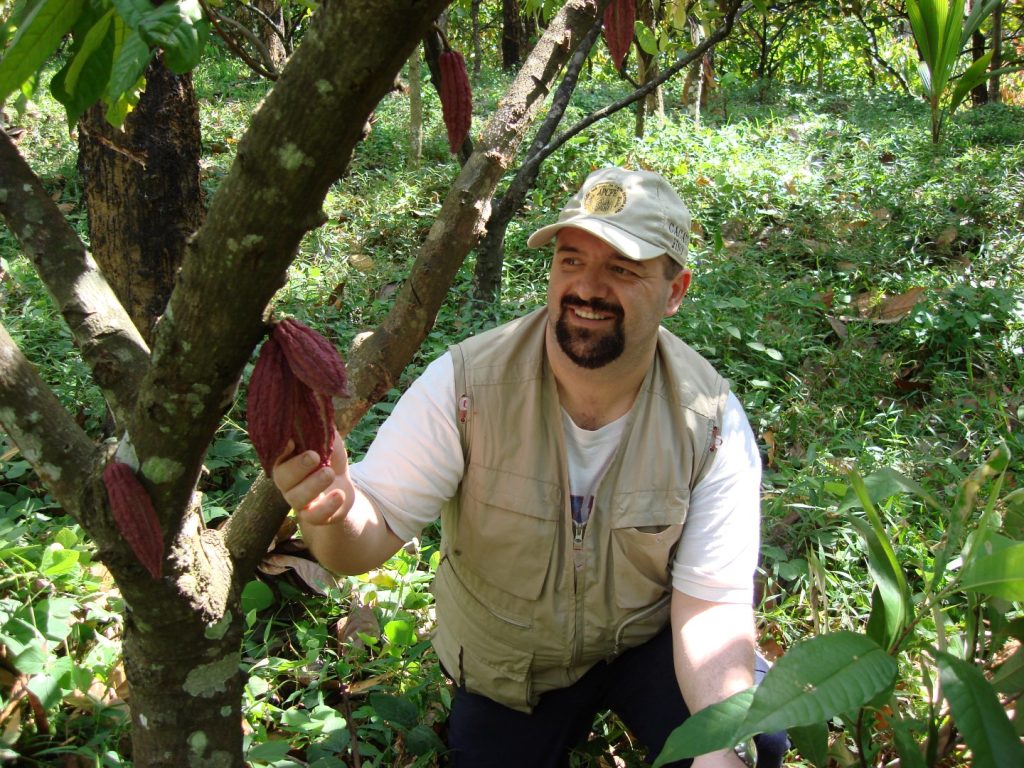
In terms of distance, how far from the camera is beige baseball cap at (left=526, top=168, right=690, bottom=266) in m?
1.80

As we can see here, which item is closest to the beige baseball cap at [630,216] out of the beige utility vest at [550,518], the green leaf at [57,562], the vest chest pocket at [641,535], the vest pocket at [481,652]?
the beige utility vest at [550,518]

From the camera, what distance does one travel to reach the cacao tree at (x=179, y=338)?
0.76 meters

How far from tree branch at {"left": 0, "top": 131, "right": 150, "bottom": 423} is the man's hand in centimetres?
24

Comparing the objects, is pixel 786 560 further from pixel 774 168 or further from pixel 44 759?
pixel 774 168

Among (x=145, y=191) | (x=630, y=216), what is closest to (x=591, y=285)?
(x=630, y=216)

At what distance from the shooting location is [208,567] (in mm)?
1227

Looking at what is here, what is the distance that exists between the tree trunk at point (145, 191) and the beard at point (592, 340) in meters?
1.27

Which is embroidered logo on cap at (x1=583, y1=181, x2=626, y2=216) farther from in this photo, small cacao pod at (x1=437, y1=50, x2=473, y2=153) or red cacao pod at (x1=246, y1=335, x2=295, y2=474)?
red cacao pod at (x1=246, y1=335, x2=295, y2=474)

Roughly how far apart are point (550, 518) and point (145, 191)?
1.49 meters

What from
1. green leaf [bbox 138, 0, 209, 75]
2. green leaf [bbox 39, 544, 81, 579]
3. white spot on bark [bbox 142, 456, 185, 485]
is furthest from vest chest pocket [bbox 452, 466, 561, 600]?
green leaf [bbox 138, 0, 209, 75]

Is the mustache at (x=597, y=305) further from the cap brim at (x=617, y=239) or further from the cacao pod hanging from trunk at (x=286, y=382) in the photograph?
the cacao pod hanging from trunk at (x=286, y=382)

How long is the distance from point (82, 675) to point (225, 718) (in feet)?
2.52

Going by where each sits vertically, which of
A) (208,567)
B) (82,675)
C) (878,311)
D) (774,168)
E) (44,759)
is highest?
(774,168)

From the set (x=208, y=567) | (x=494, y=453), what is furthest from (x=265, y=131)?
(x=494, y=453)
